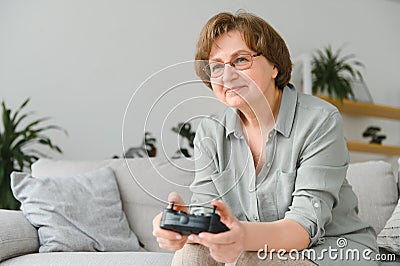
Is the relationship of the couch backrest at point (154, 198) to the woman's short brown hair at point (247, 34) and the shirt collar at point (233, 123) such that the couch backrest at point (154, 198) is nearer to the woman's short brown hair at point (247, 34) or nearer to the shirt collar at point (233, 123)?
the shirt collar at point (233, 123)

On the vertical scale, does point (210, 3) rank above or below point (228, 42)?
above

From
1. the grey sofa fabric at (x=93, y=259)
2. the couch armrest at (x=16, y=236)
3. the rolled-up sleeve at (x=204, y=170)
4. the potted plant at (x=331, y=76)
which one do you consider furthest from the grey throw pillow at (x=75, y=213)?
the potted plant at (x=331, y=76)

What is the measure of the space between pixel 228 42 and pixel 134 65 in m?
2.13

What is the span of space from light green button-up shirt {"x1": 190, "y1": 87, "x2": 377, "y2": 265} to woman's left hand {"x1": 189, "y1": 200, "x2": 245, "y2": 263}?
217mm

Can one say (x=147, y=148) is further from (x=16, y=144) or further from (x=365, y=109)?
(x=365, y=109)

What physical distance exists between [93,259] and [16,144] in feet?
4.07

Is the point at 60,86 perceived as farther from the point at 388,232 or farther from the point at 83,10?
the point at 388,232

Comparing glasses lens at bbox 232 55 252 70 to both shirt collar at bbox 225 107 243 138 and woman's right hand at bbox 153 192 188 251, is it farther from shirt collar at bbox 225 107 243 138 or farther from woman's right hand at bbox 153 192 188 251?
woman's right hand at bbox 153 192 188 251

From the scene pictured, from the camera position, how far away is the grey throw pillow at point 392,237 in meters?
1.63

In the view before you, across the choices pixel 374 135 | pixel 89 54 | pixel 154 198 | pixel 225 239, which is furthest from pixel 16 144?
pixel 374 135

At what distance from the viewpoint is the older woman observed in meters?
1.14

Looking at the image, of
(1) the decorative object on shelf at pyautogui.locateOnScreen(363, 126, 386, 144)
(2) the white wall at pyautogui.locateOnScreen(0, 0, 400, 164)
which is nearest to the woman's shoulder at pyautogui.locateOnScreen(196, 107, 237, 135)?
(2) the white wall at pyautogui.locateOnScreen(0, 0, 400, 164)

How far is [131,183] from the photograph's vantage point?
220 cm

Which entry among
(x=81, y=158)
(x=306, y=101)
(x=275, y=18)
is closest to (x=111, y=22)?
(x=81, y=158)
